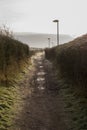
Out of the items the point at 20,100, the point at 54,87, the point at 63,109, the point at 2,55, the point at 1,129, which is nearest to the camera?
the point at 1,129

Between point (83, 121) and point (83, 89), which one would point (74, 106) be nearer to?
point (83, 89)

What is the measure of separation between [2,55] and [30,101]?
143 inches

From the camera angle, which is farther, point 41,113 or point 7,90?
point 7,90

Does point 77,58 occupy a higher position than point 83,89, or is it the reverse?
point 77,58

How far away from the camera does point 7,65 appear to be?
58.6 feet

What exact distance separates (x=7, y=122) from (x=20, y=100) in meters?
3.72

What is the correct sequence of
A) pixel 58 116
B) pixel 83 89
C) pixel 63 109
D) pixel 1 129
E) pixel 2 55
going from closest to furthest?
pixel 1 129 → pixel 58 116 → pixel 63 109 → pixel 83 89 → pixel 2 55

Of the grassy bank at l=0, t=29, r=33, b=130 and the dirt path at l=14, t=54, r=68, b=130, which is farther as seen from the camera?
the grassy bank at l=0, t=29, r=33, b=130

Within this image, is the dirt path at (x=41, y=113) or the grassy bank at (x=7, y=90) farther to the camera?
the grassy bank at (x=7, y=90)

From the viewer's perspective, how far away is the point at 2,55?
16.3m

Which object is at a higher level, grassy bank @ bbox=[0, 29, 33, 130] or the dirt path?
grassy bank @ bbox=[0, 29, 33, 130]

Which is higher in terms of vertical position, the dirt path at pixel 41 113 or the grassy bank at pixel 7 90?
the grassy bank at pixel 7 90

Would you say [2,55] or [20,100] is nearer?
[20,100]

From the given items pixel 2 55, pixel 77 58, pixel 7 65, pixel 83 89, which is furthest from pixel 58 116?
pixel 7 65
